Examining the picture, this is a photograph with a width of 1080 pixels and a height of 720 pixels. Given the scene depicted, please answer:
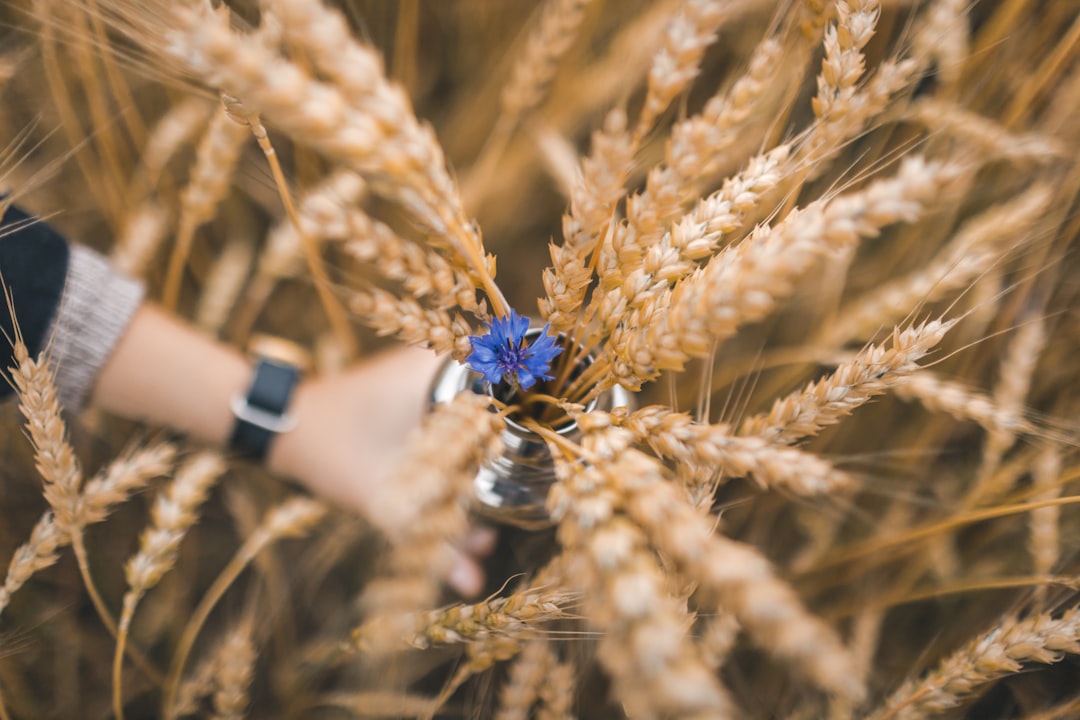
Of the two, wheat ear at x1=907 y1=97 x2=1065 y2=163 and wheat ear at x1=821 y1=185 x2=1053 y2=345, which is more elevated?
wheat ear at x1=907 y1=97 x2=1065 y2=163

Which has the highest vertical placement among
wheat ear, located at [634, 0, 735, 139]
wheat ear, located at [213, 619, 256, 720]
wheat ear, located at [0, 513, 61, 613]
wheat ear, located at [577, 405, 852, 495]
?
wheat ear, located at [634, 0, 735, 139]

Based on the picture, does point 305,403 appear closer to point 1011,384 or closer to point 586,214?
point 586,214

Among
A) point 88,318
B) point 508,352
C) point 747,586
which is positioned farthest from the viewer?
point 88,318

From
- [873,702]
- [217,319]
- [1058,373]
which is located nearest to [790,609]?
[873,702]

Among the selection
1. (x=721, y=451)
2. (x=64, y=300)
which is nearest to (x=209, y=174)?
(x=64, y=300)

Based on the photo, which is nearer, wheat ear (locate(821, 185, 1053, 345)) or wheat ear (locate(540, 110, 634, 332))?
wheat ear (locate(540, 110, 634, 332))

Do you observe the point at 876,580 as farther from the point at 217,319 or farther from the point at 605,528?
the point at 217,319

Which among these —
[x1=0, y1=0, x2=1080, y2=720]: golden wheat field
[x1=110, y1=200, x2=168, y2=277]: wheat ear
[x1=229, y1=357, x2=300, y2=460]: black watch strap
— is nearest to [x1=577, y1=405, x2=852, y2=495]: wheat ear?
[x1=0, y1=0, x2=1080, y2=720]: golden wheat field

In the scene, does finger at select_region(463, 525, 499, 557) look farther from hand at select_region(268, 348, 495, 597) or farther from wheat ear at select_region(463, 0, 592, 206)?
wheat ear at select_region(463, 0, 592, 206)
